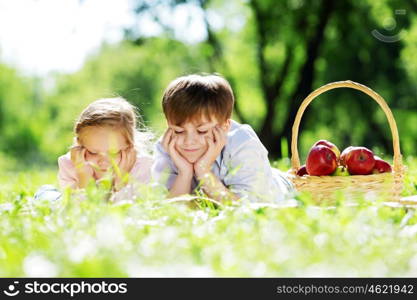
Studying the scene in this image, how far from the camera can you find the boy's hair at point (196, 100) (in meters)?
3.66

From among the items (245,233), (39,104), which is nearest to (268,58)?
(245,233)

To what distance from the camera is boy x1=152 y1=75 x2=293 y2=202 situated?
366cm

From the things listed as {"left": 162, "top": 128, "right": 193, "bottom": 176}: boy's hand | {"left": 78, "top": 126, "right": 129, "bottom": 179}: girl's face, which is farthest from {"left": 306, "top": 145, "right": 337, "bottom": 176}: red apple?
{"left": 78, "top": 126, "right": 129, "bottom": 179}: girl's face

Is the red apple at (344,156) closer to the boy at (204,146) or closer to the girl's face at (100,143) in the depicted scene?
the boy at (204,146)

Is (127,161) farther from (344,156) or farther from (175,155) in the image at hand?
(344,156)

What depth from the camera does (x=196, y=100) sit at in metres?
3.67

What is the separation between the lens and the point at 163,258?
1899 mm

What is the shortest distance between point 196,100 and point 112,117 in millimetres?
636

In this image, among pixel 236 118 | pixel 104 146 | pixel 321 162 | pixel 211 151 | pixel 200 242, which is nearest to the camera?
pixel 200 242

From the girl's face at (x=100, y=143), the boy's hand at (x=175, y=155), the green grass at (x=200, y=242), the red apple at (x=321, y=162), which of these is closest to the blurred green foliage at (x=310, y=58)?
the red apple at (x=321, y=162)

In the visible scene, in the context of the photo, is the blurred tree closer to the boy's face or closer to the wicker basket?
the wicker basket

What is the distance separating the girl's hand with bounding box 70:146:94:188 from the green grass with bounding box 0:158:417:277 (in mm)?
1032

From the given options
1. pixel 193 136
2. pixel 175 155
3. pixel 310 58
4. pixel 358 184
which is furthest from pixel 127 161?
pixel 310 58

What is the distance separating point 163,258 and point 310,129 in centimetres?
1956
